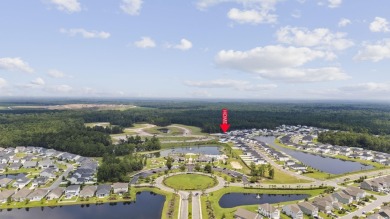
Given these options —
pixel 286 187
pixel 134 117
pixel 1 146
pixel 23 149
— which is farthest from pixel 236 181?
pixel 134 117

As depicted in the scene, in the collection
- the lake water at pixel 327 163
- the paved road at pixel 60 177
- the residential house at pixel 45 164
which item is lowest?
the lake water at pixel 327 163

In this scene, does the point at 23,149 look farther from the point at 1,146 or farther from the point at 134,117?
the point at 134,117

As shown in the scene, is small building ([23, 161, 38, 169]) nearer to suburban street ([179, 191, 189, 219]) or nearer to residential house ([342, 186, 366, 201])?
suburban street ([179, 191, 189, 219])

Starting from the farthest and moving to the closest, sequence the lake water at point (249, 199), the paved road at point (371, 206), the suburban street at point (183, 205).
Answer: the lake water at point (249, 199) < the paved road at point (371, 206) < the suburban street at point (183, 205)

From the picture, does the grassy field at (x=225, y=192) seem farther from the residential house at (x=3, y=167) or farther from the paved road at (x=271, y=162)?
the residential house at (x=3, y=167)

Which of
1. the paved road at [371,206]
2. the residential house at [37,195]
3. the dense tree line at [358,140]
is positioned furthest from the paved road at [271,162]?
the residential house at [37,195]

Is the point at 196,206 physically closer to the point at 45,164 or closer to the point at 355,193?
the point at 355,193
